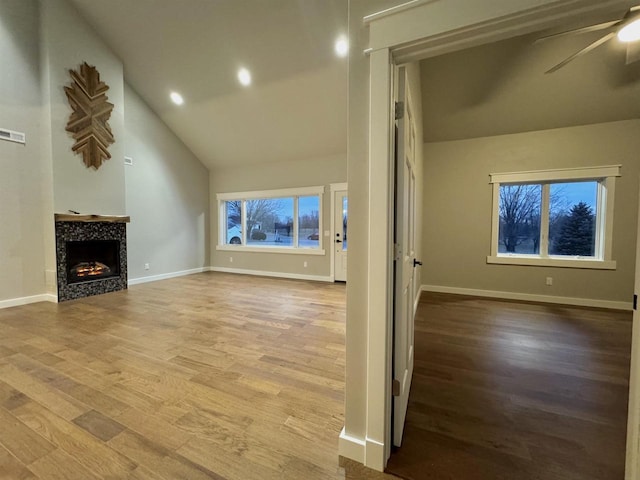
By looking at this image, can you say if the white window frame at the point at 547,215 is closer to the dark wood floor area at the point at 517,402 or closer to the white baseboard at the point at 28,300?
the dark wood floor area at the point at 517,402

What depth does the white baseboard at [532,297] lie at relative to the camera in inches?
160

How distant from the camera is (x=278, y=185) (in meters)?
6.38

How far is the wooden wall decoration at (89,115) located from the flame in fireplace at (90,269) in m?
1.63

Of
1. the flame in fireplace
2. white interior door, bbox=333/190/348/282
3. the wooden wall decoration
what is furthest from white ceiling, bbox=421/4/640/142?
the flame in fireplace

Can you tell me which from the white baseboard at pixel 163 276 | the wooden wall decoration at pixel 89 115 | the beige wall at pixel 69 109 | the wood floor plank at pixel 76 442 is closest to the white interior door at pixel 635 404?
the wood floor plank at pixel 76 442

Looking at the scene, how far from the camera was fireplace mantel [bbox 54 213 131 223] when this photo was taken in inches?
159

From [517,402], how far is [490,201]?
12.3 ft

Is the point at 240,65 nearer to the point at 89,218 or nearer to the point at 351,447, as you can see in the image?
the point at 89,218

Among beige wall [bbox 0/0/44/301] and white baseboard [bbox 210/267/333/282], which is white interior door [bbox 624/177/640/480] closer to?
white baseboard [bbox 210/267/333/282]

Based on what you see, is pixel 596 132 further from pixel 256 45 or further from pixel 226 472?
pixel 226 472

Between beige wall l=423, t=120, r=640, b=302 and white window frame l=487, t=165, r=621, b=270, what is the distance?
8 cm

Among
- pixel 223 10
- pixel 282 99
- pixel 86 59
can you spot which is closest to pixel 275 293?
pixel 282 99

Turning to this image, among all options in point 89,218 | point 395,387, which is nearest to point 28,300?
point 89,218

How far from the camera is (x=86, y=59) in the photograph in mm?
4355
